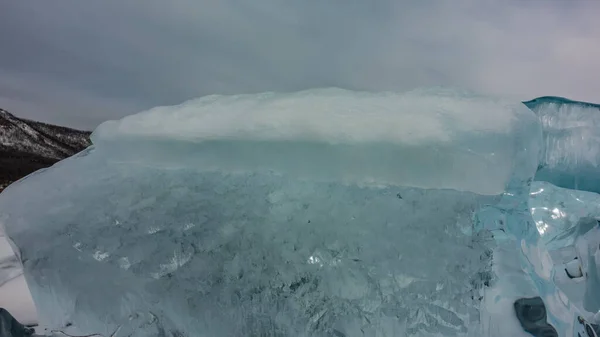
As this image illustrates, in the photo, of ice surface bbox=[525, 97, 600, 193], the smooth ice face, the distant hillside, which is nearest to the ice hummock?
the smooth ice face

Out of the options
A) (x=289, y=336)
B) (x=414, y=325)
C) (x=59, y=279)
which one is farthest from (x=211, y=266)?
(x=414, y=325)

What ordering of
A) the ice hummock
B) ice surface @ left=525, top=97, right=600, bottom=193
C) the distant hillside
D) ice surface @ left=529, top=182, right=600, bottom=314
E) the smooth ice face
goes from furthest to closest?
the distant hillside
ice surface @ left=525, top=97, right=600, bottom=193
ice surface @ left=529, top=182, right=600, bottom=314
the smooth ice face
the ice hummock

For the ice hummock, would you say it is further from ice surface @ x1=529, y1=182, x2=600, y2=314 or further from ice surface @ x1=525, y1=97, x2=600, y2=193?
ice surface @ x1=525, y1=97, x2=600, y2=193

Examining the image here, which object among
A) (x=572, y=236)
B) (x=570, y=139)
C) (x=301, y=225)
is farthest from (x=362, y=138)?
(x=570, y=139)

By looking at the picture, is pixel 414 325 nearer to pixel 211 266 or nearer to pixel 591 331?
pixel 211 266

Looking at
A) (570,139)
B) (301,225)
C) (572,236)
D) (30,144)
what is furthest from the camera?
(30,144)

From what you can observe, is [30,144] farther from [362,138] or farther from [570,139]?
[570,139]
